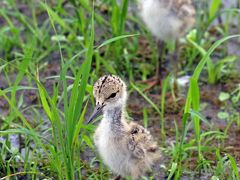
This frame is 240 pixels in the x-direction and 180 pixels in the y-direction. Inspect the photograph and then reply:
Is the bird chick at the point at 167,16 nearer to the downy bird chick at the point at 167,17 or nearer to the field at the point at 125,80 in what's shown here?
the downy bird chick at the point at 167,17

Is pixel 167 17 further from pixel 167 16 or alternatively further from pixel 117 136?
pixel 117 136

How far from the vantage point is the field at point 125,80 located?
4.18 m

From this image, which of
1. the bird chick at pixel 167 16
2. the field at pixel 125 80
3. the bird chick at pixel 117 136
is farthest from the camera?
the bird chick at pixel 167 16

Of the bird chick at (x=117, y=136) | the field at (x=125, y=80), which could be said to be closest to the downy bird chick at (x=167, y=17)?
the field at (x=125, y=80)

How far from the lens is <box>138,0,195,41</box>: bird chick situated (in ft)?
17.0

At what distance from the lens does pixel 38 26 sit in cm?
622

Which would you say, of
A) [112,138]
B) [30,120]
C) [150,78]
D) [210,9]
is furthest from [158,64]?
[112,138]

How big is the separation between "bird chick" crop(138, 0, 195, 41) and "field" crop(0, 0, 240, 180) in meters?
0.19

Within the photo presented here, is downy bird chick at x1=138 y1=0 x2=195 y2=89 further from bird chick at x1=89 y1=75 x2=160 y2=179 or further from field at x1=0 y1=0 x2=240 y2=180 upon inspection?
bird chick at x1=89 y1=75 x2=160 y2=179

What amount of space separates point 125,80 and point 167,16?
2.09ft

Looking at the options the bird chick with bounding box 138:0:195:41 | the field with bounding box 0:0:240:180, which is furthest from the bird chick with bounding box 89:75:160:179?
the bird chick with bounding box 138:0:195:41

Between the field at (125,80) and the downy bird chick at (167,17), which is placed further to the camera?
the downy bird chick at (167,17)

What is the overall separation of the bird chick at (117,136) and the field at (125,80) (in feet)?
0.44

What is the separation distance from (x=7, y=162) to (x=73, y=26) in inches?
78.3
